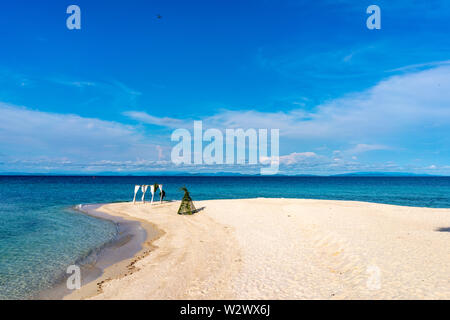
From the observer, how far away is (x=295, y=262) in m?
11.7

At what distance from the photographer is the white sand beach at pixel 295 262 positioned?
862 centimetres

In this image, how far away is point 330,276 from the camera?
9.89 meters

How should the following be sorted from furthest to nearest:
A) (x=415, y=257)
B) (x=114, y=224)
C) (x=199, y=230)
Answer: (x=114, y=224), (x=199, y=230), (x=415, y=257)

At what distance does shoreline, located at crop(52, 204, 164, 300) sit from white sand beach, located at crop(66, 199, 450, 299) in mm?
293

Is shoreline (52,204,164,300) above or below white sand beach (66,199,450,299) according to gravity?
below

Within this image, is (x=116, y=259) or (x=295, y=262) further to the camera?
(x=116, y=259)

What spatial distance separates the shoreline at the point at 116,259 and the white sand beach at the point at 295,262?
0.29m

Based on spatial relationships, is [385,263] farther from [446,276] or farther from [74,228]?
[74,228]

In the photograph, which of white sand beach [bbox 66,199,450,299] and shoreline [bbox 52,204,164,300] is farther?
shoreline [bbox 52,204,164,300]

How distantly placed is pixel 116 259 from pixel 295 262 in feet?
29.1

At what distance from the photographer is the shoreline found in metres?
9.30
